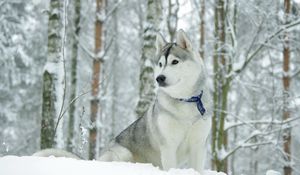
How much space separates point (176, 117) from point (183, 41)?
953mm

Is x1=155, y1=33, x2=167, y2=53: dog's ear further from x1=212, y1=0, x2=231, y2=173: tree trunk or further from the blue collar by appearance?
x1=212, y1=0, x2=231, y2=173: tree trunk

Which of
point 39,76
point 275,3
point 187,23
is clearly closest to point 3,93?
point 39,76

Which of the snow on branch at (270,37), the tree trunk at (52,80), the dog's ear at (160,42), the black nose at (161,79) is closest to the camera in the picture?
the black nose at (161,79)

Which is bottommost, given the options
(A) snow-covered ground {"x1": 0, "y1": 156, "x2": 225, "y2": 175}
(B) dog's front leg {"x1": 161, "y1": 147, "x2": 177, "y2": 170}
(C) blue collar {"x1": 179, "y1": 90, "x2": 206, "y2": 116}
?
(B) dog's front leg {"x1": 161, "y1": 147, "x2": 177, "y2": 170}

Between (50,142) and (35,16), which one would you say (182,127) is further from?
(35,16)

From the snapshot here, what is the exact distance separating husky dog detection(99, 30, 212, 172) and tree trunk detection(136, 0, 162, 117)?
2.99 m

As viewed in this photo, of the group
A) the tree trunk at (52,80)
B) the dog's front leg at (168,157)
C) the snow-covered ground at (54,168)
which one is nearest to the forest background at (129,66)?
the tree trunk at (52,80)

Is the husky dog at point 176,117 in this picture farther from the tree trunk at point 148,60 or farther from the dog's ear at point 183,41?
the tree trunk at point 148,60

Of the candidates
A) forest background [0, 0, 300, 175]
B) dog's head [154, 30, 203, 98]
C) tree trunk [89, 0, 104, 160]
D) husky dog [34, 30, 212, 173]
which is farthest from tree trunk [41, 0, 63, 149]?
tree trunk [89, 0, 104, 160]

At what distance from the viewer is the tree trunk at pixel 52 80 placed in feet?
21.2

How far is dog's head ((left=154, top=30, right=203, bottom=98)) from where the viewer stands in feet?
13.8

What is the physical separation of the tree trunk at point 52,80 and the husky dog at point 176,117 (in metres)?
2.07

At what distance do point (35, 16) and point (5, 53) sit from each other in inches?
199

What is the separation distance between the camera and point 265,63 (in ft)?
59.4
